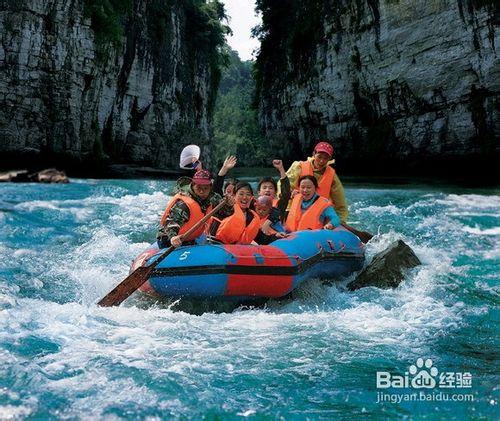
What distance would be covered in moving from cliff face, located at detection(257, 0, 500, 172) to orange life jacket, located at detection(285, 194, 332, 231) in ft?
49.7

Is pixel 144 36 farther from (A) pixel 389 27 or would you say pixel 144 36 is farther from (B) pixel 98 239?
(B) pixel 98 239

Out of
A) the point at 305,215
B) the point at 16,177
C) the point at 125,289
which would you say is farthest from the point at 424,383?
the point at 16,177

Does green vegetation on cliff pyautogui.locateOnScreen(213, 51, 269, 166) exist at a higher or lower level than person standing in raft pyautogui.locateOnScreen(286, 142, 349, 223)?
higher

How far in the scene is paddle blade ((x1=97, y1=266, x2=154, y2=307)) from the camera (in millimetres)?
4617

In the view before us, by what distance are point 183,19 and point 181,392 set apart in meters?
30.8

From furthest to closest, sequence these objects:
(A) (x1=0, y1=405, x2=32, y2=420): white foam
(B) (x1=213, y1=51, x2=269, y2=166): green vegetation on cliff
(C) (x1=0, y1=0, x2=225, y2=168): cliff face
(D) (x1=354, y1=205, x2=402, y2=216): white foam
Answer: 1. (B) (x1=213, y1=51, x2=269, y2=166): green vegetation on cliff
2. (C) (x1=0, y1=0, x2=225, y2=168): cliff face
3. (D) (x1=354, y1=205, x2=402, y2=216): white foam
4. (A) (x1=0, y1=405, x2=32, y2=420): white foam

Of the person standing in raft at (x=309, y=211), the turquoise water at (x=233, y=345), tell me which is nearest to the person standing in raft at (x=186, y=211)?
the turquoise water at (x=233, y=345)

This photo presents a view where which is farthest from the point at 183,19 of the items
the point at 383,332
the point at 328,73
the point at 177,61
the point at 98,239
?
the point at 383,332

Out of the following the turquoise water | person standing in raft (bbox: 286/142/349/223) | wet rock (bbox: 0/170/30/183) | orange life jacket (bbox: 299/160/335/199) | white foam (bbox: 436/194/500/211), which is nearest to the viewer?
the turquoise water

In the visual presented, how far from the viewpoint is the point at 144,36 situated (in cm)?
2639

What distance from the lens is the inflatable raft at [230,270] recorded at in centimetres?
460

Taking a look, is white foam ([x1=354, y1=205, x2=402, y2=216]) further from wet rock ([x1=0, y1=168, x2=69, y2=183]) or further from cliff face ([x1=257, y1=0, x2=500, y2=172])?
wet rock ([x1=0, y1=168, x2=69, y2=183])

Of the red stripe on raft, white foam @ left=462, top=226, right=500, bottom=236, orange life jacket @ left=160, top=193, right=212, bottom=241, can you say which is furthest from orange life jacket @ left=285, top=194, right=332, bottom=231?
white foam @ left=462, top=226, right=500, bottom=236

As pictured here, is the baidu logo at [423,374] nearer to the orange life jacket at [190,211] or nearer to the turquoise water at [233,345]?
the turquoise water at [233,345]
